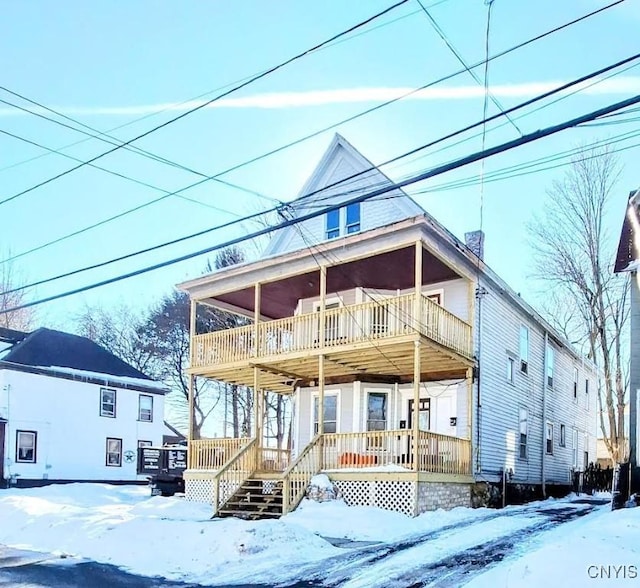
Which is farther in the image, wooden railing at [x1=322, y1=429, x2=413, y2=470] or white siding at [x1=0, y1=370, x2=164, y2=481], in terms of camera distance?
white siding at [x1=0, y1=370, x2=164, y2=481]

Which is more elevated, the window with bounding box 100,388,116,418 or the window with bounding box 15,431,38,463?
the window with bounding box 100,388,116,418

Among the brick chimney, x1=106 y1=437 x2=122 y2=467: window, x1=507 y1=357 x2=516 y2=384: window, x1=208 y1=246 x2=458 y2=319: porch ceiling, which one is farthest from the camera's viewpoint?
x1=106 y1=437 x2=122 y2=467: window

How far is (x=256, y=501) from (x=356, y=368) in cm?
462

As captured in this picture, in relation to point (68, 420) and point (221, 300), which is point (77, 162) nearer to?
point (221, 300)

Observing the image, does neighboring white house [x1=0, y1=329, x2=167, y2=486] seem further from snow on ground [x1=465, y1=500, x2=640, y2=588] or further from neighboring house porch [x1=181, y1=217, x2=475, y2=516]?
snow on ground [x1=465, y1=500, x2=640, y2=588]

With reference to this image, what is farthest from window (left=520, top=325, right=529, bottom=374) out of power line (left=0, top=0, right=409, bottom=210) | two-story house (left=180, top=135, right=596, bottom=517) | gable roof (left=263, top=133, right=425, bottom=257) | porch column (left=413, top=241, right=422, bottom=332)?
power line (left=0, top=0, right=409, bottom=210)

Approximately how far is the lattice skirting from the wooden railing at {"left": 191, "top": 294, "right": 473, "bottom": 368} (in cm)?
332

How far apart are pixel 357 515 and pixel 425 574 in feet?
18.3

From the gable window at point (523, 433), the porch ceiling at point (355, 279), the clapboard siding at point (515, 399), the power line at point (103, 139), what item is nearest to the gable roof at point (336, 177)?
the porch ceiling at point (355, 279)

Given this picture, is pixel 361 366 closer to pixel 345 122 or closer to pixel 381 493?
pixel 381 493

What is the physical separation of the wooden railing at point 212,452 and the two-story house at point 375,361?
0.04 metres

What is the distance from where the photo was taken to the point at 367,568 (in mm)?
9117

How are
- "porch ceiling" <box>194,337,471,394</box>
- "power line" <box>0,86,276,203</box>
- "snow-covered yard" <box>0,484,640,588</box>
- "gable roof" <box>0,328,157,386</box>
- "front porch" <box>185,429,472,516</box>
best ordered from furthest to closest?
1. "gable roof" <box>0,328,157,386</box>
2. "porch ceiling" <box>194,337,471,394</box>
3. "front porch" <box>185,429,472,516</box>
4. "power line" <box>0,86,276,203</box>
5. "snow-covered yard" <box>0,484,640,588</box>

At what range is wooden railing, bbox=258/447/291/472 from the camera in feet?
59.8
